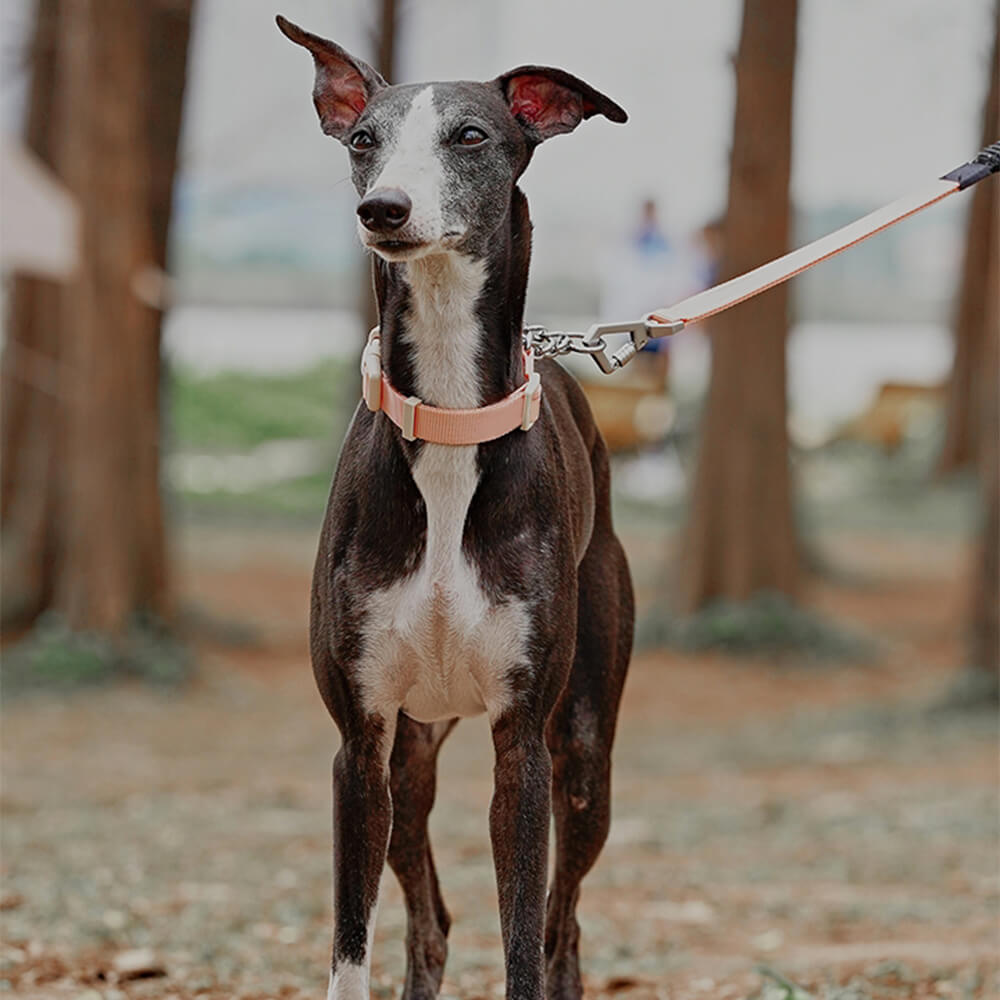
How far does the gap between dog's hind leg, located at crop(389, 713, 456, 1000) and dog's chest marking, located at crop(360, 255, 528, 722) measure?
53 cm

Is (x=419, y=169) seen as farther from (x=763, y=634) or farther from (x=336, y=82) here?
(x=763, y=634)

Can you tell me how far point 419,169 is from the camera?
2801 millimetres

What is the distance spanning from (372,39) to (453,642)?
A: 12792mm

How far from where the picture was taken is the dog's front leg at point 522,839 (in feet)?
10.1

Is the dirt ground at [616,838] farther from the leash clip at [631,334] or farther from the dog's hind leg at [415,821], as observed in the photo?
the leash clip at [631,334]

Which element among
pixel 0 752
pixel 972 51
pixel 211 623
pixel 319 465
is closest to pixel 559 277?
pixel 319 465

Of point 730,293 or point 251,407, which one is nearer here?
point 730,293

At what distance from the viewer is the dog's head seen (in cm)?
275

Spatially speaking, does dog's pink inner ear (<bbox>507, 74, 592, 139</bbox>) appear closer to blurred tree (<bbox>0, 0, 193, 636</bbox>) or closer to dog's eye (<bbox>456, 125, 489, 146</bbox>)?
dog's eye (<bbox>456, 125, 489, 146</bbox>)

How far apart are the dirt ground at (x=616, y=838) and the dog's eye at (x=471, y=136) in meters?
2.10

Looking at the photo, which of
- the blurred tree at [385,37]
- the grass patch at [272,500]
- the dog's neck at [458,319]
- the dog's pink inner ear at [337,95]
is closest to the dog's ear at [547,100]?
the dog's neck at [458,319]

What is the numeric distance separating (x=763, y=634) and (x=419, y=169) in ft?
29.5

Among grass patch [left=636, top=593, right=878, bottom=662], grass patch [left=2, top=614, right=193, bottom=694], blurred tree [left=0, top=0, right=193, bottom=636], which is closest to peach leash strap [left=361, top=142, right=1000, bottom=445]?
blurred tree [left=0, top=0, right=193, bottom=636]

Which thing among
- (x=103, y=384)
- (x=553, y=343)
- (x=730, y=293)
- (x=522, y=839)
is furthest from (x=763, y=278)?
(x=103, y=384)
